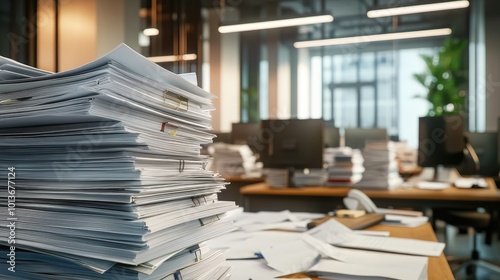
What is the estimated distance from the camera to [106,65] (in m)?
0.62

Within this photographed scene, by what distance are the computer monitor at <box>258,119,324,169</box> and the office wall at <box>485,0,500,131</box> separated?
5097 millimetres

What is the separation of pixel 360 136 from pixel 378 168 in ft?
4.71

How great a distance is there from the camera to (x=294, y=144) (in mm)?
3859

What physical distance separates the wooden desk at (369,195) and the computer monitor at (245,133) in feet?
4.31

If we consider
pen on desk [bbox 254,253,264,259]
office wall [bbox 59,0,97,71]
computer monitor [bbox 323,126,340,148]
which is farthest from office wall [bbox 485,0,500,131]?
pen on desk [bbox 254,253,264,259]

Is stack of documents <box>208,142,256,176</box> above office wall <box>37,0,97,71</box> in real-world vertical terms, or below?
below

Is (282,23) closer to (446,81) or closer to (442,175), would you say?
(442,175)

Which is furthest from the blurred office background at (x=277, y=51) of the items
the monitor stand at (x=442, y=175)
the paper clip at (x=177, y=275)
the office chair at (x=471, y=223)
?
the paper clip at (x=177, y=275)

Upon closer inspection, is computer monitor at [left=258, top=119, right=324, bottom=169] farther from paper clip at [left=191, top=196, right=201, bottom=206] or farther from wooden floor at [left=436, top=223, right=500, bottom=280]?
paper clip at [left=191, top=196, right=201, bottom=206]

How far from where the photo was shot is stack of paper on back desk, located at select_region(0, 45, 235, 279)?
0.60 meters

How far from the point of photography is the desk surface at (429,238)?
1.03 metres

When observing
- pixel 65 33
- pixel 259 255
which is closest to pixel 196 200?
pixel 259 255

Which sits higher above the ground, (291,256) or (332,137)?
(332,137)

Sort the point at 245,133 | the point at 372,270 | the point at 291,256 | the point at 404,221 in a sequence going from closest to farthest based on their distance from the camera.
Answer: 1. the point at 372,270
2. the point at 291,256
3. the point at 404,221
4. the point at 245,133
